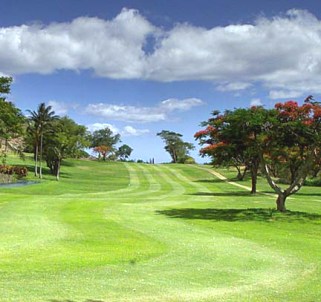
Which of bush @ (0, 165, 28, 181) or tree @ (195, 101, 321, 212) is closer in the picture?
tree @ (195, 101, 321, 212)

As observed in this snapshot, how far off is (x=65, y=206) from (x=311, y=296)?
830 inches

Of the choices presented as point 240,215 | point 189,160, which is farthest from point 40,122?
point 189,160

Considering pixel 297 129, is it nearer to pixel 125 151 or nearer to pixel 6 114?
pixel 6 114

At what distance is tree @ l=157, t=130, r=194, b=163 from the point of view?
445 ft

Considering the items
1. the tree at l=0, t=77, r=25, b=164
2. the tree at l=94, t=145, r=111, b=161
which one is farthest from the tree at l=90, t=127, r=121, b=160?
the tree at l=0, t=77, r=25, b=164

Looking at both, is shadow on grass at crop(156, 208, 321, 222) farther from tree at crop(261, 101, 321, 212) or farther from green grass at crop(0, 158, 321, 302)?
tree at crop(261, 101, 321, 212)

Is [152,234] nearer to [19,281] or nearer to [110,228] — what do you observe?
[110,228]

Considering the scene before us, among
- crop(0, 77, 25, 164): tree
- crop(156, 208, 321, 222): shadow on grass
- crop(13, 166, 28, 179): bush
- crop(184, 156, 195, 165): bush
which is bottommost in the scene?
crop(156, 208, 321, 222): shadow on grass

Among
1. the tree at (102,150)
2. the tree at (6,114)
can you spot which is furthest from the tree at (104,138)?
the tree at (6,114)

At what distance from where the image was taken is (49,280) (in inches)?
395

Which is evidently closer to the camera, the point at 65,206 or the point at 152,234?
the point at 152,234

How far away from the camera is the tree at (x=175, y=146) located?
135625mm

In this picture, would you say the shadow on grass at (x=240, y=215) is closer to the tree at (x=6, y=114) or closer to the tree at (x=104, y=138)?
the tree at (x=6, y=114)

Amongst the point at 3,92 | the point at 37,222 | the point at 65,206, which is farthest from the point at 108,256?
the point at 3,92
